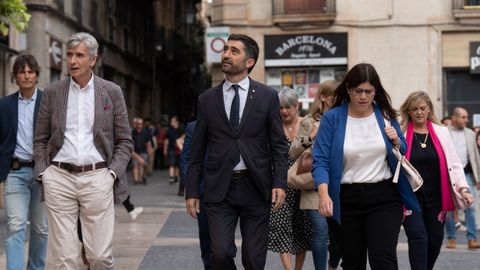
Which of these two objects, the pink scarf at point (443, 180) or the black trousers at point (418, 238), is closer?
the black trousers at point (418, 238)

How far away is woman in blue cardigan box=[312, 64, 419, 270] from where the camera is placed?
6043 millimetres

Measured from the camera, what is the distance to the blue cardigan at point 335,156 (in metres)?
6.08

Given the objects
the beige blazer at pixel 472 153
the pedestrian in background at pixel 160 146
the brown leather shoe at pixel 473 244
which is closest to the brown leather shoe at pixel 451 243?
the brown leather shoe at pixel 473 244

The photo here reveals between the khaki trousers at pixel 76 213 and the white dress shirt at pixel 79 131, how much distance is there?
3.9 inches

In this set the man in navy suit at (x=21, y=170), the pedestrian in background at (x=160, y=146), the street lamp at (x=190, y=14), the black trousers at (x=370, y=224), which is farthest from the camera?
the street lamp at (x=190, y=14)

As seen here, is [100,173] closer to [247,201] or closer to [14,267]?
[247,201]

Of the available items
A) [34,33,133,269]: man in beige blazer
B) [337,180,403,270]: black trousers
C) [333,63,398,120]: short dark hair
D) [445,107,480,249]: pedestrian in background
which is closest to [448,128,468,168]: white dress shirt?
[445,107,480,249]: pedestrian in background

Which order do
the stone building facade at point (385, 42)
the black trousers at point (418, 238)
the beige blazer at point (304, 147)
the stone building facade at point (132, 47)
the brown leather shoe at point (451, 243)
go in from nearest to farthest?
1. the black trousers at point (418, 238)
2. the beige blazer at point (304, 147)
3. the brown leather shoe at point (451, 243)
4. the stone building facade at point (385, 42)
5. the stone building facade at point (132, 47)

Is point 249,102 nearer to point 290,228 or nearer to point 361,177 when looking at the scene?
point 361,177

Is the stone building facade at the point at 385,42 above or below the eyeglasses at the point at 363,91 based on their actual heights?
above

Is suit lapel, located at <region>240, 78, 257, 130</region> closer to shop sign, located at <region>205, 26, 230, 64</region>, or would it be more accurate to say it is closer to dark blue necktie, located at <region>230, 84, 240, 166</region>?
dark blue necktie, located at <region>230, 84, 240, 166</region>

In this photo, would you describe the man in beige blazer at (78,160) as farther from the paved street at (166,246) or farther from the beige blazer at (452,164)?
the paved street at (166,246)

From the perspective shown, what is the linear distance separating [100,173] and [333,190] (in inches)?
62.9

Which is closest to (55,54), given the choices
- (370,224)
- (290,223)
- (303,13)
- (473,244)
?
(303,13)
